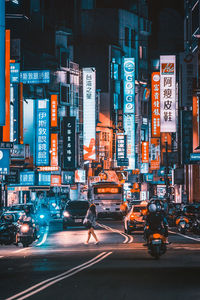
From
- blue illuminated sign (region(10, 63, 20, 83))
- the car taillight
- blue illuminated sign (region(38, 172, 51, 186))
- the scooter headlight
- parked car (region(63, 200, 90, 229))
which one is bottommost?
parked car (region(63, 200, 90, 229))

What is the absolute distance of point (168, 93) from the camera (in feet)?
211

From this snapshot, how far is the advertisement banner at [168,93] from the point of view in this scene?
64.0 meters

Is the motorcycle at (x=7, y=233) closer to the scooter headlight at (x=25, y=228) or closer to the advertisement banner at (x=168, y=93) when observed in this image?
the scooter headlight at (x=25, y=228)

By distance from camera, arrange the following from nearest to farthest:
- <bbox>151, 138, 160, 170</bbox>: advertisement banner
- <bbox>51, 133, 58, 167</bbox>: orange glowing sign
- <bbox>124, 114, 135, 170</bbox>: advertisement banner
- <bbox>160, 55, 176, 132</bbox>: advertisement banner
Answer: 1. <bbox>160, 55, 176, 132</bbox>: advertisement banner
2. <bbox>51, 133, 58, 167</bbox>: orange glowing sign
3. <bbox>124, 114, 135, 170</bbox>: advertisement banner
4. <bbox>151, 138, 160, 170</bbox>: advertisement banner

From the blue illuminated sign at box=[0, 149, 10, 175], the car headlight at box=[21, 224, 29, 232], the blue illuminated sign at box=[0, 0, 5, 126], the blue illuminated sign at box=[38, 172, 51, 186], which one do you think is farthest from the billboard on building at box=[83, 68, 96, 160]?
the car headlight at box=[21, 224, 29, 232]

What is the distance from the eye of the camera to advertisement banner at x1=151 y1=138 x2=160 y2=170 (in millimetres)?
112619

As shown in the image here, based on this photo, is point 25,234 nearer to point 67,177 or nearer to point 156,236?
point 156,236

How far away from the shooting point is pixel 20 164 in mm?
65875

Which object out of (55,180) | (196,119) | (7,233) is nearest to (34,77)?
(55,180)

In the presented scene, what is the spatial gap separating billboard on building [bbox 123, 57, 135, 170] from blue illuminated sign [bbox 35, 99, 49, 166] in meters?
36.2

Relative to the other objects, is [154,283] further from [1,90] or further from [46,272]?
[1,90]

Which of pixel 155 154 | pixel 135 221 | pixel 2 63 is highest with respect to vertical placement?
pixel 2 63

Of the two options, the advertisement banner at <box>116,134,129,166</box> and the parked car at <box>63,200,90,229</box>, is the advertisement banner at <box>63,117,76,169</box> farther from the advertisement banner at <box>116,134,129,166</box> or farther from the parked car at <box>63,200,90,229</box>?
the parked car at <box>63,200,90,229</box>

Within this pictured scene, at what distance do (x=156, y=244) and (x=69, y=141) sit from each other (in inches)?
2540
